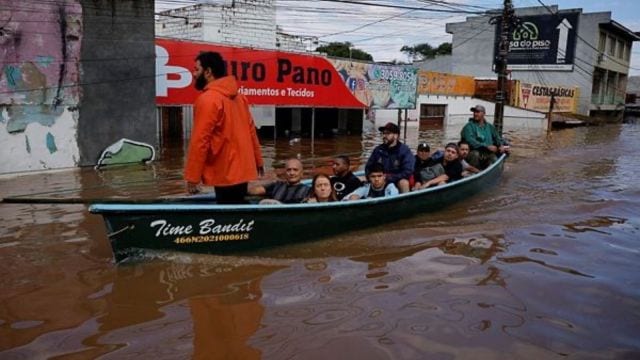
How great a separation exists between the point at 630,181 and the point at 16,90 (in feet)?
44.4

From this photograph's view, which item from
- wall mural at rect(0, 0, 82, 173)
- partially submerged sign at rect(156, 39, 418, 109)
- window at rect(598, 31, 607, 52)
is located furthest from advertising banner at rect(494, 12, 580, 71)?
wall mural at rect(0, 0, 82, 173)

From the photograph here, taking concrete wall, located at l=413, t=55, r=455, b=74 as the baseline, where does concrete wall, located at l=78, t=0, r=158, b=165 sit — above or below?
below

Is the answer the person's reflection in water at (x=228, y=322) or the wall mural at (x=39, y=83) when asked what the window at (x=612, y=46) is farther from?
the person's reflection in water at (x=228, y=322)

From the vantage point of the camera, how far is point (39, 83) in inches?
457

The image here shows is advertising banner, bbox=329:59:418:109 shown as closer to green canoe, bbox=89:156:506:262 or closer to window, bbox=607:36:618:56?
green canoe, bbox=89:156:506:262

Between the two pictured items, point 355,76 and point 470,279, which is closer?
point 470,279

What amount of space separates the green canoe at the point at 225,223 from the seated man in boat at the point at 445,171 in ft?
4.80

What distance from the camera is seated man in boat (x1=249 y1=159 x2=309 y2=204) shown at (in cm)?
654

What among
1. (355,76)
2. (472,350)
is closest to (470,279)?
(472,350)

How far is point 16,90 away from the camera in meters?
11.3

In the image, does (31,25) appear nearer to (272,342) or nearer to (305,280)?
(305,280)

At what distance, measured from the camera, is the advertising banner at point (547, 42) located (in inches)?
1608

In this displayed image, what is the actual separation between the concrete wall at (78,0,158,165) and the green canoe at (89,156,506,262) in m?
7.27

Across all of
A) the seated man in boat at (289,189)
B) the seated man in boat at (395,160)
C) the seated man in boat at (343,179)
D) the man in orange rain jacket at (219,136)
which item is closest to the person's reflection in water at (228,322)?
the man in orange rain jacket at (219,136)
